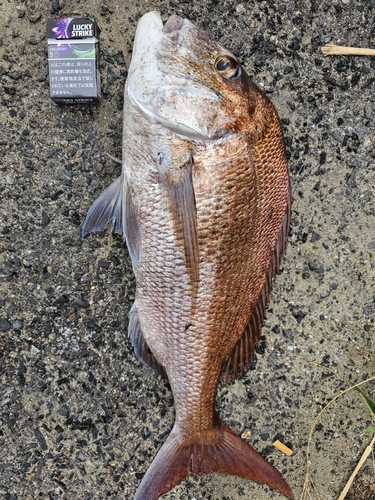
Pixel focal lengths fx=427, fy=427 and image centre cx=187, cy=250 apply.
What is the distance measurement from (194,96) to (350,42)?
3.20 feet

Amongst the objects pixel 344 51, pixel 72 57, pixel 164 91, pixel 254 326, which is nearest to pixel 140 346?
pixel 254 326

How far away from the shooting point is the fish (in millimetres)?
1472

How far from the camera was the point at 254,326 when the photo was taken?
1.81 metres

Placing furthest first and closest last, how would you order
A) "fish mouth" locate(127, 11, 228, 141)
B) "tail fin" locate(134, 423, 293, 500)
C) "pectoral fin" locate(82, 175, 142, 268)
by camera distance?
"tail fin" locate(134, 423, 293, 500) → "pectoral fin" locate(82, 175, 142, 268) → "fish mouth" locate(127, 11, 228, 141)

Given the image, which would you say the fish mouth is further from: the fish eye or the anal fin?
the anal fin

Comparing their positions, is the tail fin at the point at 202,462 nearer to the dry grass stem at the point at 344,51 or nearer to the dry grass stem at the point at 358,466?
the dry grass stem at the point at 358,466

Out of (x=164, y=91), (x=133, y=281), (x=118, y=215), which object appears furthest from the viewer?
(x=133, y=281)

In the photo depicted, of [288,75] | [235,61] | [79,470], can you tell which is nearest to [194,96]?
[235,61]

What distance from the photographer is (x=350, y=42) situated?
6.40ft

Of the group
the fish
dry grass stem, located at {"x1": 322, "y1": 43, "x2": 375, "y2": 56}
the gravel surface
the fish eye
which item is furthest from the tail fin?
dry grass stem, located at {"x1": 322, "y1": 43, "x2": 375, "y2": 56}

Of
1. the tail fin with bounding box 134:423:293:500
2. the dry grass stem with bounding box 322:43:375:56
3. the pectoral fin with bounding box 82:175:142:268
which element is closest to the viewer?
the pectoral fin with bounding box 82:175:142:268

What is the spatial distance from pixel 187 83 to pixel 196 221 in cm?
47

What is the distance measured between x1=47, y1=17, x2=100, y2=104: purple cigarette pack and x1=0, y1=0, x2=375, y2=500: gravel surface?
0.28 ft

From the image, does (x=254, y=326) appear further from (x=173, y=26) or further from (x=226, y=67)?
(x=173, y=26)
